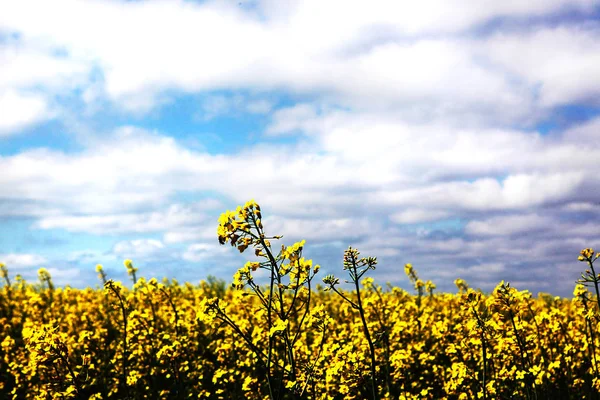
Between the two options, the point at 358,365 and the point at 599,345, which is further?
the point at 599,345

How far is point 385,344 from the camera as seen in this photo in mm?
10734

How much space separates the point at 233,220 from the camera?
6434 mm

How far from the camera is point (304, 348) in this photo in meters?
11.6

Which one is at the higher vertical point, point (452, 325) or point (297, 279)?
point (297, 279)

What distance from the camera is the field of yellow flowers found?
7.02 meters

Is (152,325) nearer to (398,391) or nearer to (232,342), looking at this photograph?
(232,342)

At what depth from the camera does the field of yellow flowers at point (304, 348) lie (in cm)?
702

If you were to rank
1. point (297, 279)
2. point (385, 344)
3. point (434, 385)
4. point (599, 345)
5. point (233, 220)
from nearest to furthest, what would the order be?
point (233, 220) → point (297, 279) → point (385, 344) → point (434, 385) → point (599, 345)

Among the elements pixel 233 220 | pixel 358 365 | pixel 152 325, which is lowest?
pixel 358 365

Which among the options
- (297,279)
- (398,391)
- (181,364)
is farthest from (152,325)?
(297,279)

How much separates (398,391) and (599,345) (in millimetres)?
4827

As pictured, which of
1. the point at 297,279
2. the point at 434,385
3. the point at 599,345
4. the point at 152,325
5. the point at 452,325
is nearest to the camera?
the point at 297,279

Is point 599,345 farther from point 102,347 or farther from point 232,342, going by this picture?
point 102,347

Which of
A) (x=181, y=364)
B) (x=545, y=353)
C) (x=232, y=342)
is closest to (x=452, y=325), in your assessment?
(x=545, y=353)
